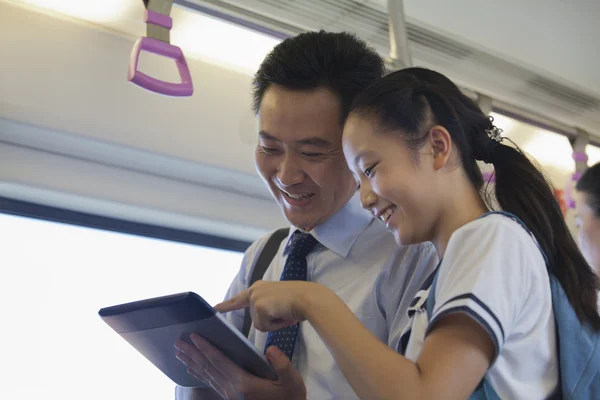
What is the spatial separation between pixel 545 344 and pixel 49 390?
6.47 feet

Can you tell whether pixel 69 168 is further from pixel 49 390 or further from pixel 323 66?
pixel 323 66

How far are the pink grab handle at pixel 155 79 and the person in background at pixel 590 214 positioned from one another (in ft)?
3.94

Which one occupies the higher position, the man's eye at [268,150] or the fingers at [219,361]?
the man's eye at [268,150]

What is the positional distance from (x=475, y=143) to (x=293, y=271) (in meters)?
0.51

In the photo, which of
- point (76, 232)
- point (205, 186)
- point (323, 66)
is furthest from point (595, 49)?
point (76, 232)

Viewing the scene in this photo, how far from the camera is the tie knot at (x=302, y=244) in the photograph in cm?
164

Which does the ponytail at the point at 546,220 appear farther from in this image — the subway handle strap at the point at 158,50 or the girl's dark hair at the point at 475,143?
the subway handle strap at the point at 158,50

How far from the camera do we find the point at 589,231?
6.98 ft

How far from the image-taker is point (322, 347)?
4.78ft

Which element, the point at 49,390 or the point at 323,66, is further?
the point at 49,390

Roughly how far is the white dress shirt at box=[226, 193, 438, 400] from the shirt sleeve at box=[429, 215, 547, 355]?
1.08 feet

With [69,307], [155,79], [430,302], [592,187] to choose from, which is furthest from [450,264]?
[69,307]

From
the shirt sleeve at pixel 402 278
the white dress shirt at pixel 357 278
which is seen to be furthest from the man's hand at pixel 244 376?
A: the shirt sleeve at pixel 402 278

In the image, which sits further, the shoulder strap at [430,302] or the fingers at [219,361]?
the fingers at [219,361]
